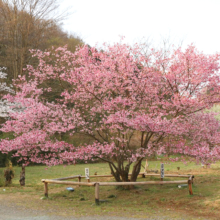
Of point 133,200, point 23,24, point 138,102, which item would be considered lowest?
point 133,200

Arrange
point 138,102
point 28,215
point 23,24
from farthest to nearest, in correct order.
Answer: point 23,24
point 138,102
point 28,215

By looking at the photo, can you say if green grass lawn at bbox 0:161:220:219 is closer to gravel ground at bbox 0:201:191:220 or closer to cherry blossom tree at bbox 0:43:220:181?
gravel ground at bbox 0:201:191:220

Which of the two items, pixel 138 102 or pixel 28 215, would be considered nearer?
pixel 28 215

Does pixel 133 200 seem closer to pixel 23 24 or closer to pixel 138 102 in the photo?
pixel 138 102

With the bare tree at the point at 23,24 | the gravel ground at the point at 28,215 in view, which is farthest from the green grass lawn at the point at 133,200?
the bare tree at the point at 23,24

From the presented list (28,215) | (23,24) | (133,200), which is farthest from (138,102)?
(23,24)

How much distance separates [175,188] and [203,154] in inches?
95.5

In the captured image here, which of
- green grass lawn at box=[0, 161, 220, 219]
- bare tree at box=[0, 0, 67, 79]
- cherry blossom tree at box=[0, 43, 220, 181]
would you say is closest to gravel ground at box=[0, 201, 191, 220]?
green grass lawn at box=[0, 161, 220, 219]

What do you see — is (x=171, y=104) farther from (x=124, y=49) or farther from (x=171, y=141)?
(x=124, y=49)

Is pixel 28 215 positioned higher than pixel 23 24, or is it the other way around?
pixel 23 24

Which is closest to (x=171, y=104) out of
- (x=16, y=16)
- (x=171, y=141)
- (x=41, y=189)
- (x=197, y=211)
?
(x=171, y=141)

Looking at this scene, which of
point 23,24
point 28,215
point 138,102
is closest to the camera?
point 28,215

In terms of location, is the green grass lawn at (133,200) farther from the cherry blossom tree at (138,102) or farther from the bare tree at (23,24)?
the bare tree at (23,24)

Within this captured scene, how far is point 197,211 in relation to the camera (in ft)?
25.1
